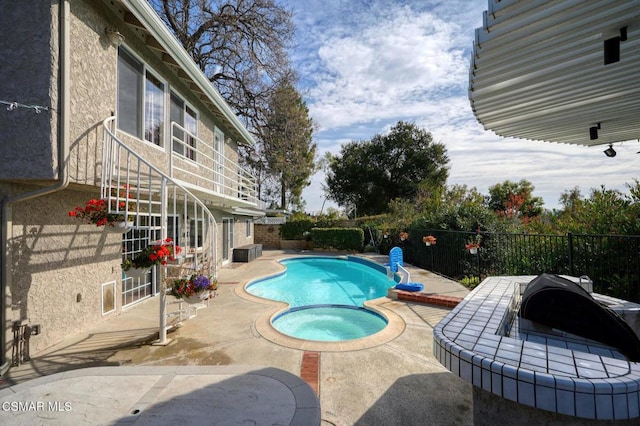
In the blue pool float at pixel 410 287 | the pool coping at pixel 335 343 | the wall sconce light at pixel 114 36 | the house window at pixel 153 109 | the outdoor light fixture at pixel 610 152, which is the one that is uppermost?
the wall sconce light at pixel 114 36

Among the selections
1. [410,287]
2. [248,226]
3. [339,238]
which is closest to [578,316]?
[410,287]

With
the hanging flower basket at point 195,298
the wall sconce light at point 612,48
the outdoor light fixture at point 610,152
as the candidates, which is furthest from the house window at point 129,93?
the outdoor light fixture at point 610,152

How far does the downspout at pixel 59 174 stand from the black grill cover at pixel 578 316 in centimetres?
563

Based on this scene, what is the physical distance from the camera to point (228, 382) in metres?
3.36

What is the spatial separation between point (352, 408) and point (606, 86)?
5028 mm

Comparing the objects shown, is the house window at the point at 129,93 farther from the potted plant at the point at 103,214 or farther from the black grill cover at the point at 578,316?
the black grill cover at the point at 578,316

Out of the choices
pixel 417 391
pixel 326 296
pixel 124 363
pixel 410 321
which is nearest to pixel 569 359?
pixel 417 391

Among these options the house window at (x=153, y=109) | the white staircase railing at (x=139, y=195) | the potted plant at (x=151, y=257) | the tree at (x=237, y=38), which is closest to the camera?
the white staircase railing at (x=139, y=195)

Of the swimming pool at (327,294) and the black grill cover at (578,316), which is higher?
the black grill cover at (578,316)

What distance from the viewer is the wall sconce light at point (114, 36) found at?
16.6 ft

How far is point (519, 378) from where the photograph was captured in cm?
154

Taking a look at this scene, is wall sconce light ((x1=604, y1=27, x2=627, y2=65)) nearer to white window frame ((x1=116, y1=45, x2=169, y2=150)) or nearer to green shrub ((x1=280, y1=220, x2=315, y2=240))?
white window frame ((x1=116, y1=45, x2=169, y2=150))

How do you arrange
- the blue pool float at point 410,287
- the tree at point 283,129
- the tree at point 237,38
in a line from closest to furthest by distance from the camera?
the blue pool float at point 410,287
the tree at point 237,38
the tree at point 283,129

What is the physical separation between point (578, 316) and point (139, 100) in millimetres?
7551
